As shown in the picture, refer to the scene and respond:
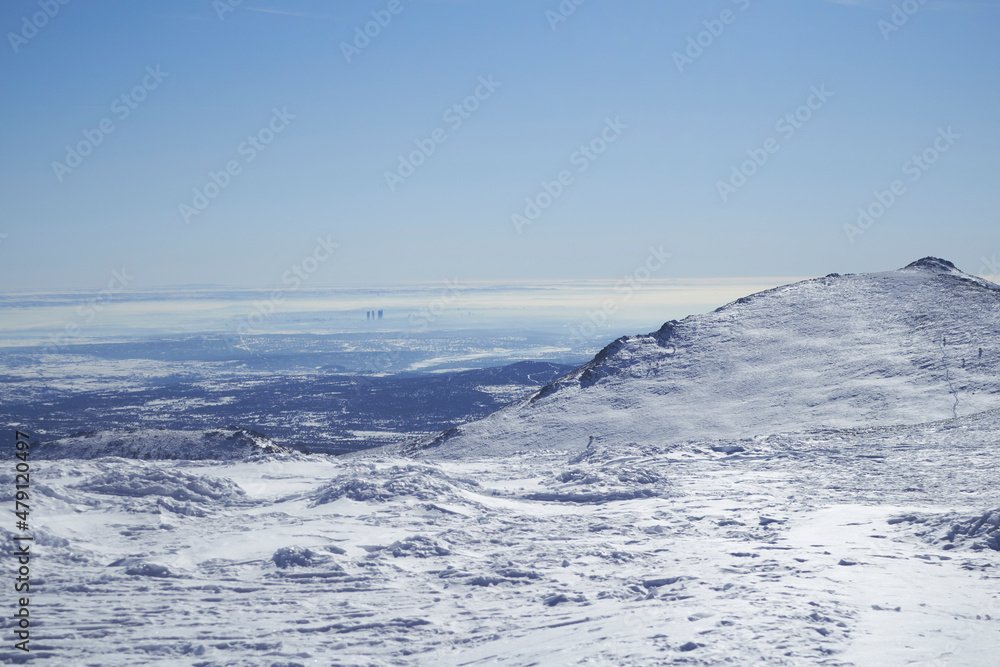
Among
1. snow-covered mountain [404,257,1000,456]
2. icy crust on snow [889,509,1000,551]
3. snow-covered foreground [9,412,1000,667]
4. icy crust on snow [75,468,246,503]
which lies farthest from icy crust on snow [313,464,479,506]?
snow-covered mountain [404,257,1000,456]

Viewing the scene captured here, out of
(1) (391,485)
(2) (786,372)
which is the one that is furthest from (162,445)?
(2) (786,372)

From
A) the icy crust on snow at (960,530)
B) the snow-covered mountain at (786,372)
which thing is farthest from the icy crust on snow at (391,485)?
the snow-covered mountain at (786,372)

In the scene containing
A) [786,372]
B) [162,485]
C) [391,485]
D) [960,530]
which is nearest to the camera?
[960,530]

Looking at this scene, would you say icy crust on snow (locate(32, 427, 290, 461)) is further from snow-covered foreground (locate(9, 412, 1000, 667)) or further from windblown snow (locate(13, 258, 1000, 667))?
snow-covered foreground (locate(9, 412, 1000, 667))

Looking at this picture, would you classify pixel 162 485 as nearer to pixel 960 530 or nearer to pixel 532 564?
pixel 532 564

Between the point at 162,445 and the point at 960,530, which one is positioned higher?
the point at 960,530

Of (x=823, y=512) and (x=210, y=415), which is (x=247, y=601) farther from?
(x=210, y=415)

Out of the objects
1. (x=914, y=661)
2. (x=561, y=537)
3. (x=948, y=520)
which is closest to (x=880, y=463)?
(x=948, y=520)
